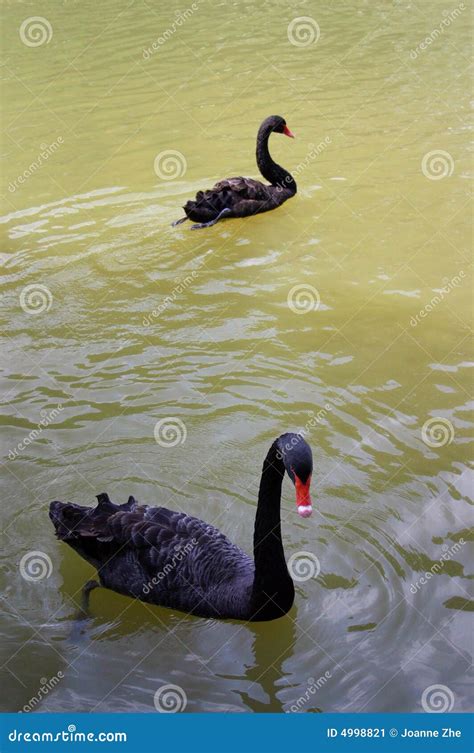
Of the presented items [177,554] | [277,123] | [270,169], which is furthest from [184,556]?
A: [277,123]

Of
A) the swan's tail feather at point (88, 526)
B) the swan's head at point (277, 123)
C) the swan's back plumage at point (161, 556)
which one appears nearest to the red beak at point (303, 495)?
the swan's back plumage at point (161, 556)

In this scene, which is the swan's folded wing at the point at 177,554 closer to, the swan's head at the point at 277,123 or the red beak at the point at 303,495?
the red beak at the point at 303,495

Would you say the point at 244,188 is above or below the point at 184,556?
above

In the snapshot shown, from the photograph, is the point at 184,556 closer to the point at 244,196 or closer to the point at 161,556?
the point at 161,556

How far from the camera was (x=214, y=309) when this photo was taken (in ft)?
23.2

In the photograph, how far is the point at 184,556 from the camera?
4375 millimetres

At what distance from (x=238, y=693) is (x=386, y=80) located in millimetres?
10005

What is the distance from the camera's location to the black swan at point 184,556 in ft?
13.4

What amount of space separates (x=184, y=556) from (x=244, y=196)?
16.6 feet

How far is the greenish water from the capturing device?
13.7 feet

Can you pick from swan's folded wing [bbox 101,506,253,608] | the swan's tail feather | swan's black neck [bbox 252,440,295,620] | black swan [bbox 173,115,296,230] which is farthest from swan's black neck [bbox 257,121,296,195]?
swan's black neck [bbox 252,440,295,620]

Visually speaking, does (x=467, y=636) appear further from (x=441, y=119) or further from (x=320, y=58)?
(x=320, y=58)

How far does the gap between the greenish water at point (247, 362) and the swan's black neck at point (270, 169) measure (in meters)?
0.20

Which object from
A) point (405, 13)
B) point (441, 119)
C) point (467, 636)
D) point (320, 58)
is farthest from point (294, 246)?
point (405, 13)
